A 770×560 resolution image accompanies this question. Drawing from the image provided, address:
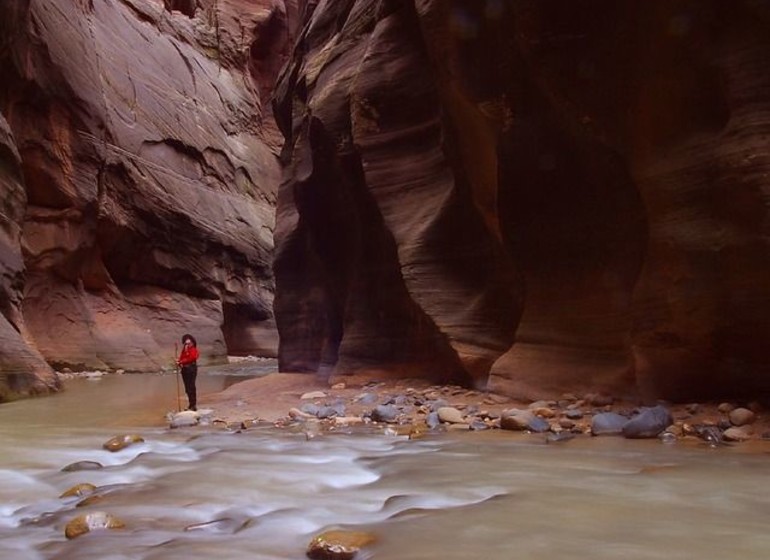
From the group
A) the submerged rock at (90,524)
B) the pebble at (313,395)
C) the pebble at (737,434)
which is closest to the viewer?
the submerged rock at (90,524)

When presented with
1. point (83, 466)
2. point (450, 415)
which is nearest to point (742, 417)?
point (450, 415)

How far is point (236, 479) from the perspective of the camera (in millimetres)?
4973

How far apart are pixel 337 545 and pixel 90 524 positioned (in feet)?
4.32

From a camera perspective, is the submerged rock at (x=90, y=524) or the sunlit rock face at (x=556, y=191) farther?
the sunlit rock face at (x=556, y=191)

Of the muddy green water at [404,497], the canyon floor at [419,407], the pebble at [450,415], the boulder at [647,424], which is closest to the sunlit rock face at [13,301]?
the canyon floor at [419,407]

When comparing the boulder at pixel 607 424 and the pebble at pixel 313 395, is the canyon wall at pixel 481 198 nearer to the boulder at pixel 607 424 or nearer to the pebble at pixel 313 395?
the boulder at pixel 607 424

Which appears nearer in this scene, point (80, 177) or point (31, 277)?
point (31, 277)

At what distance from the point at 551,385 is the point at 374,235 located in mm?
5233

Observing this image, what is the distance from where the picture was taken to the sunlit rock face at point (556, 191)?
671 cm

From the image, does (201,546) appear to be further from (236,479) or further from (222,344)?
(222,344)

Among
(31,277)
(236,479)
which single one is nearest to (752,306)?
(236,479)

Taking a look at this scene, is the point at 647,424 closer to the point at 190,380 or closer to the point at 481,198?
the point at 481,198

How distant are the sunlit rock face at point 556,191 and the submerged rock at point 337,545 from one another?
4584mm

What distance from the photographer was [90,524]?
366cm
